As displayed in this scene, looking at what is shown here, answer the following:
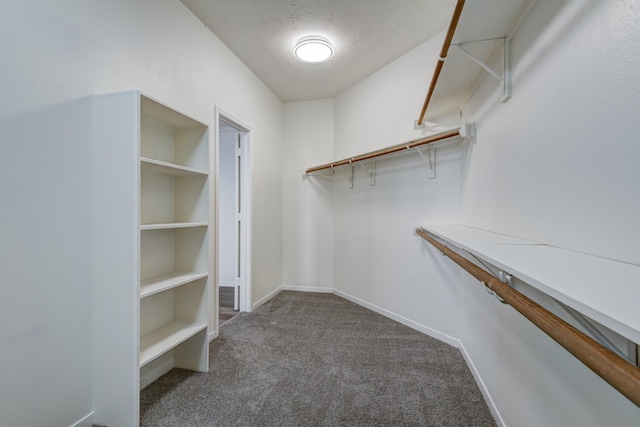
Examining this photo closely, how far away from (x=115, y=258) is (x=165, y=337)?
0.63m

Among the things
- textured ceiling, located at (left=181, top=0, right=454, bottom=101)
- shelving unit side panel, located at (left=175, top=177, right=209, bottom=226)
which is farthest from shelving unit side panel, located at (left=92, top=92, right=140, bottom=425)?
textured ceiling, located at (left=181, top=0, right=454, bottom=101)

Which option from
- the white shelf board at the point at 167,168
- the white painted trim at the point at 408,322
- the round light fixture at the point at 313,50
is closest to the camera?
the white shelf board at the point at 167,168

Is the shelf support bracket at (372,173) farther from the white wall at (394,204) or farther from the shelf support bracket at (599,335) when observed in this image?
the shelf support bracket at (599,335)

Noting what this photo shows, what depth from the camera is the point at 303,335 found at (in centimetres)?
244

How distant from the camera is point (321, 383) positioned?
1.76m

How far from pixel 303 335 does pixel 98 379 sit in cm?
146

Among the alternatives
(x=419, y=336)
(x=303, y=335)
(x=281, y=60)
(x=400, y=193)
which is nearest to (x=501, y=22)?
(x=400, y=193)

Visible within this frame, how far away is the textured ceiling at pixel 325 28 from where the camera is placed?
1.99 metres

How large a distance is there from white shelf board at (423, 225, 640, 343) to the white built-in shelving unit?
1580 millimetres

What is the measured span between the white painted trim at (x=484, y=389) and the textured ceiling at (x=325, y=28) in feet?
7.68

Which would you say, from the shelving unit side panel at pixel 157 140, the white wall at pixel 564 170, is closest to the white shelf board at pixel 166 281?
the shelving unit side panel at pixel 157 140

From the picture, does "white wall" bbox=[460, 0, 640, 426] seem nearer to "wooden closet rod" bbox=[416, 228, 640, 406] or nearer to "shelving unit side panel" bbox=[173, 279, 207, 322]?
"wooden closet rod" bbox=[416, 228, 640, 406]

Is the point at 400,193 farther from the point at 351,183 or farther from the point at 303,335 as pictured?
the point at 303,335

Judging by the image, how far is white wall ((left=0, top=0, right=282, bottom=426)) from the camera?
110 centimetres
